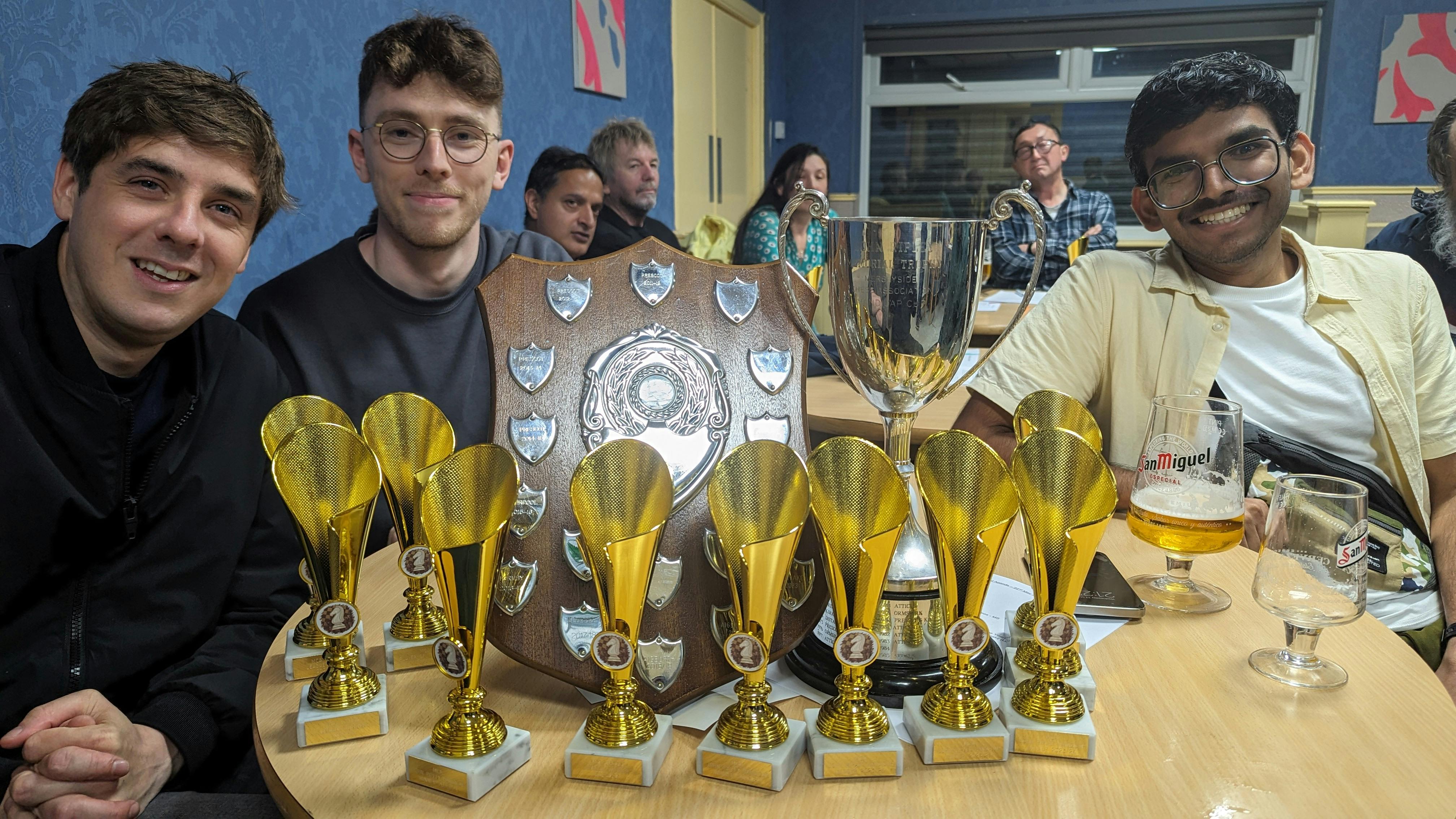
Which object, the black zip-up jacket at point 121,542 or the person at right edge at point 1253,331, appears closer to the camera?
the black zip-up jacket at point 121,542

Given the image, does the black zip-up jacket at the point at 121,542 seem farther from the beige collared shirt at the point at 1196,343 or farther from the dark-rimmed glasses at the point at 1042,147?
the dark-rimmed glasses at the point at 1042,147

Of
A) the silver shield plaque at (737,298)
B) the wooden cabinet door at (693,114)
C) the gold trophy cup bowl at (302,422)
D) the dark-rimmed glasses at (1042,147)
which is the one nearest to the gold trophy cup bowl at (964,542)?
the silver shield plaque at (737,298)

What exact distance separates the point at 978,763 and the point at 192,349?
1.00 meters

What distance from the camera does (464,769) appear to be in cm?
58

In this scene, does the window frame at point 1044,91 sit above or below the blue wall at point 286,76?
above

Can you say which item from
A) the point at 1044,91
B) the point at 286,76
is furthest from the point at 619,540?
the point at 1044,91

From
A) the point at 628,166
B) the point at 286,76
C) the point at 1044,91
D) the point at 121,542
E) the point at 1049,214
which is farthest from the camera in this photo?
the point at 1044,91

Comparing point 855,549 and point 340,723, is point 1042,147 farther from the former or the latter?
point 340,723

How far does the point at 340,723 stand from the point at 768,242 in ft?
11.8

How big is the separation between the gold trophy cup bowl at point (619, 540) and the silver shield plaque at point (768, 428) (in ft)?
0.59

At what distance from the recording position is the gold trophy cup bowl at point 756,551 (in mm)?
588

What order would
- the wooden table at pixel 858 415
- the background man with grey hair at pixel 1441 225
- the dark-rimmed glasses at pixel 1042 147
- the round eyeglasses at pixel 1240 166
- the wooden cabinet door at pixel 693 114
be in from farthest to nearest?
the wooden cabinet door at pixel 693 114
the dark-rimmed glasses at pixel 1042 147
the background man with grey hair at pixel 1441 225
the wooden table at pixel 858 415
the round eyeglasses at pixel 1240 166

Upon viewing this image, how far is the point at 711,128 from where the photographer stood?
6.22 meters

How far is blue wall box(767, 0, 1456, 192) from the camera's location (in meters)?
6.12
